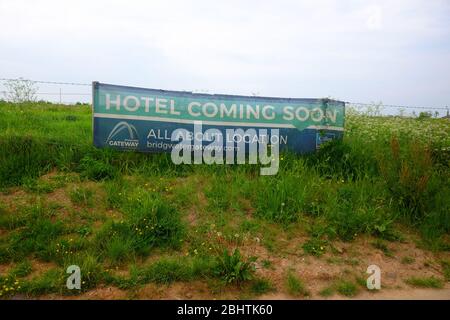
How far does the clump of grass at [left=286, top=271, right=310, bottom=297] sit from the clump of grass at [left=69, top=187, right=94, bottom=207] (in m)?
3.09

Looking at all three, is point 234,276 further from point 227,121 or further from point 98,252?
point 227,121

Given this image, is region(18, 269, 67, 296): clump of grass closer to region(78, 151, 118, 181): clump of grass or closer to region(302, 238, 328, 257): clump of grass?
region(78, 151, 118, 181): clump of grass

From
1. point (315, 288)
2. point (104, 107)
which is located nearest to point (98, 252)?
point (315, 288)

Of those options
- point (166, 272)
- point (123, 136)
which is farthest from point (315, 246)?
point (123, 136)

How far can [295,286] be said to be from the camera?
12.2 ft

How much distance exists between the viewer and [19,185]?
539cm

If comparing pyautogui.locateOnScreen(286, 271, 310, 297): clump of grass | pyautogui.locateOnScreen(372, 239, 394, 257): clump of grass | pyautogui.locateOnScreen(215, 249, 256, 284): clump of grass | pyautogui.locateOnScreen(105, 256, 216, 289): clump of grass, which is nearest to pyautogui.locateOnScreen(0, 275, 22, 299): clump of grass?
pyautogui.locateOnScreen(105, 256, 216, 289): clump of grass

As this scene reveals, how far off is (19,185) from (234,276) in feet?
12.8

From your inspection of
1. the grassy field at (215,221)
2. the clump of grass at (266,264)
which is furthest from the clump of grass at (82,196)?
the clump of grass at (266,264)

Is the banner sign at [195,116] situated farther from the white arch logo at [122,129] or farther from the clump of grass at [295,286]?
the clump of grass at [295,286]

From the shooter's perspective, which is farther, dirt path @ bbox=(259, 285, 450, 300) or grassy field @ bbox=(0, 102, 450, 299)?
grassy field @ bbox=(0, 102, 450, 299)

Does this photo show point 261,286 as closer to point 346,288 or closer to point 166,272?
point 346,288

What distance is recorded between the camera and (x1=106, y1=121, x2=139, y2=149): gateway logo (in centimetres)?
629

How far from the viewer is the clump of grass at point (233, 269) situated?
146 inches
